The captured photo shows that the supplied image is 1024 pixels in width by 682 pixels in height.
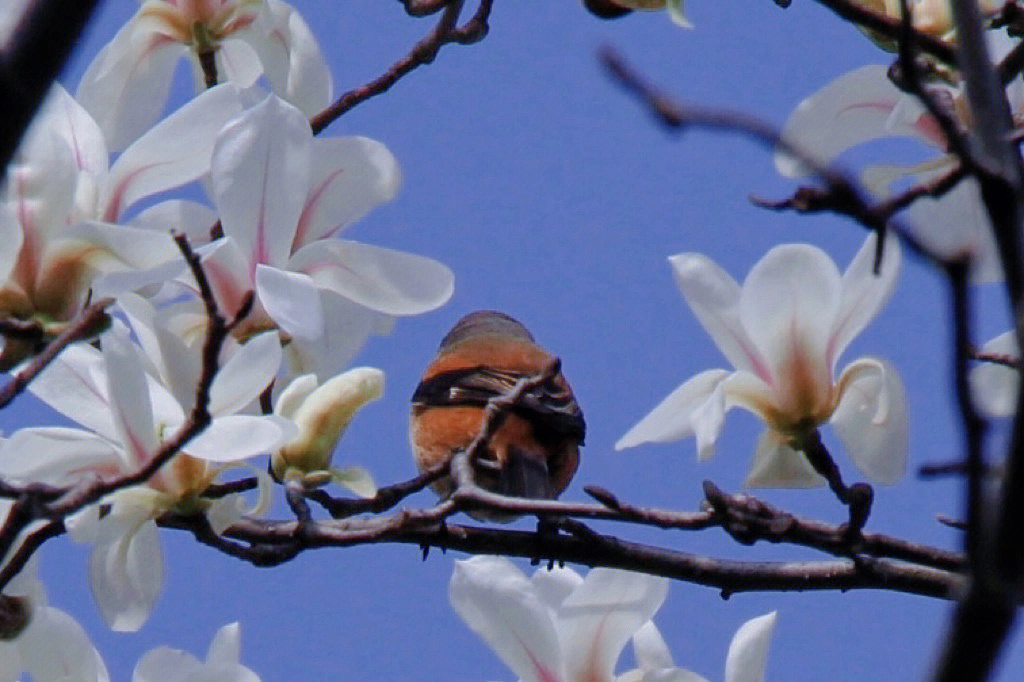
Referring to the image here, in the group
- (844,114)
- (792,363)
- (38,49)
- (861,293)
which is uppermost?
(38,49)

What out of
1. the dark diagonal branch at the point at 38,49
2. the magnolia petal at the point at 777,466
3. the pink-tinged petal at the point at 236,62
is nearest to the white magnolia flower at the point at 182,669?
the magnolia petal at the point at 777,466

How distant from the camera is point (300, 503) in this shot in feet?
6.33

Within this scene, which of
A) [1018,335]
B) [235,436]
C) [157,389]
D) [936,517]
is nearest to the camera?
[1018,335]

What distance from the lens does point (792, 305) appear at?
179cm

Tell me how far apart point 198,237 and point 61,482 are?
0.37 meters

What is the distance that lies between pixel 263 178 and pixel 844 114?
62 cm

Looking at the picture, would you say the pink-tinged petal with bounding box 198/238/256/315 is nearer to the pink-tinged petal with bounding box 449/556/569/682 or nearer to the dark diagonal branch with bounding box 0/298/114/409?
the dark diagonal branch with bounding box 0/298/114/409

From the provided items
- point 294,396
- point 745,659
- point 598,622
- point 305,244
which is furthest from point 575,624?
point 305,244

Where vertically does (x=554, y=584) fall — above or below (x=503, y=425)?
above

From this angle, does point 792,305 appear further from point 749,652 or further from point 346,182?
point 346,182

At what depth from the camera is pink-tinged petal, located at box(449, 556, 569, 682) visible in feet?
5.85

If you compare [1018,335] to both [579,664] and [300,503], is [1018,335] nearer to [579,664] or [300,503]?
[579,664]

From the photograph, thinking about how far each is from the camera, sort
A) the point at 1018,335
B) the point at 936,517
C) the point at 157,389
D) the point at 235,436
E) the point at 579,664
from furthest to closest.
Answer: the point at 936,517, the point at 579,664, the point at 157,389, the point at 235,436, the point at 1018,335

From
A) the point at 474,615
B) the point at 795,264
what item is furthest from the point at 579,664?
the point at 795,264
